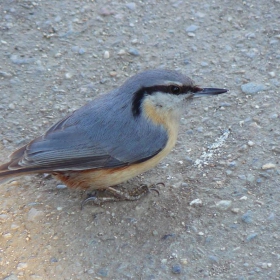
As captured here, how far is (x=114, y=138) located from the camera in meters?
4.45

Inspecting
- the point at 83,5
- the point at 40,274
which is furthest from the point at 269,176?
the point at 83,5

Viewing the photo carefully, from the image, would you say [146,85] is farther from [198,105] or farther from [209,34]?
[209,34]

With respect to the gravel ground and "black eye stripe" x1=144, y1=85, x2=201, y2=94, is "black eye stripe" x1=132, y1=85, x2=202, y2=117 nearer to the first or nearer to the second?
"black eye stripe" x1=144, y1=85, x2=201, y2=94

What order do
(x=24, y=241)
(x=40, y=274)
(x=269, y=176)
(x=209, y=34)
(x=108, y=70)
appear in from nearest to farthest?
(x=40, y=274) → (x=24, y=241) → (x=269, y=176) → (x=108, y=70) → (x=209, y=34)

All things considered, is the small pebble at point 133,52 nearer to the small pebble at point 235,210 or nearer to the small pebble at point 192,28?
the small pebble at point 192,28

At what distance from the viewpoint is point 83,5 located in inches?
268

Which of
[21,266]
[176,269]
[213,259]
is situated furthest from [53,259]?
[213,259]

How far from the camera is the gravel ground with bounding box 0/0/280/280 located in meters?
4.29

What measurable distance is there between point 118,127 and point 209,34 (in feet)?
8.04

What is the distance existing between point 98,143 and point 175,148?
1018 millimetres

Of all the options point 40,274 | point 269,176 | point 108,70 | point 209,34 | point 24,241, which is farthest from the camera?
point 209,34

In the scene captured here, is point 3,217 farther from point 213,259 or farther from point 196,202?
A: point 213,259

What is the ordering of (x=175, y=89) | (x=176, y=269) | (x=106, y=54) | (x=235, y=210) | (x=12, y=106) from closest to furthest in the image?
1. (x=176, y=269)
2. (x=175, y=89)
3. (x=235, y=210)
4. (x=12, y=106)
5. (x=106, y=54)

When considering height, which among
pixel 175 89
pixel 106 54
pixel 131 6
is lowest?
pixel 106 54
